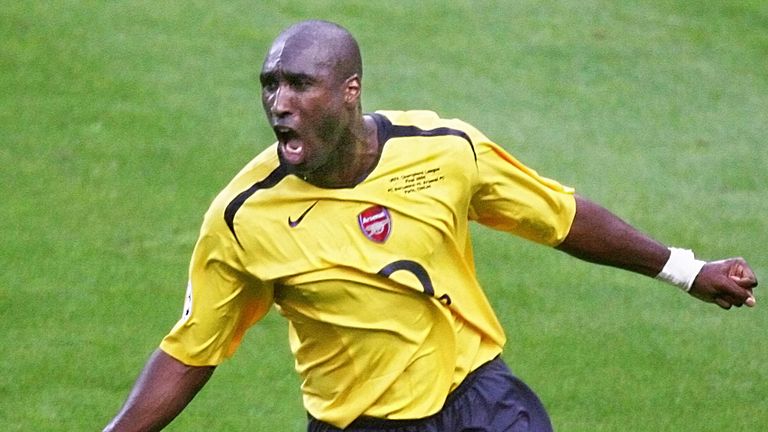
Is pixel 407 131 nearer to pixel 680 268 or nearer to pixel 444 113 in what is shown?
pixel 680 268

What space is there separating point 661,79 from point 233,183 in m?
9.61

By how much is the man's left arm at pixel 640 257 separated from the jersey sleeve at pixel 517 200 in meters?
0.07

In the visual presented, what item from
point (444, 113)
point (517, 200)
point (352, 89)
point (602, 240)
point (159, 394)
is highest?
point (352, 89)

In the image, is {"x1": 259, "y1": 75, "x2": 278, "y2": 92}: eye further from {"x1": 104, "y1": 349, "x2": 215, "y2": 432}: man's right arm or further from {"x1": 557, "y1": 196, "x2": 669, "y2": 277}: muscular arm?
{"x1": 557, "y1": 196, "x2": 669, "y2": 277}: muscular arm

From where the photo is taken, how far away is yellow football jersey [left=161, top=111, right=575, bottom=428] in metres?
5.36

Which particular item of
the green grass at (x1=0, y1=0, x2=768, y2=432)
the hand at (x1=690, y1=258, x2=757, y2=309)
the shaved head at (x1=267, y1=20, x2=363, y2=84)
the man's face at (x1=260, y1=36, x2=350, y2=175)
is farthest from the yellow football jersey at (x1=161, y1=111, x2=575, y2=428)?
the green grass at (x1=0, y1=0, x2=768, y2=432)

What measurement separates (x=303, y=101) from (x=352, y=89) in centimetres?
23

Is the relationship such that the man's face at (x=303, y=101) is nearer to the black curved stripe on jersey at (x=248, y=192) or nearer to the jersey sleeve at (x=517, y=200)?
the black curved stripe on jersey at (x=248, y=192)

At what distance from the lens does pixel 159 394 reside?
544 centimetres

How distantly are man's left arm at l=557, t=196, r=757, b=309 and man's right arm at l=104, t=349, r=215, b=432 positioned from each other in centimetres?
143

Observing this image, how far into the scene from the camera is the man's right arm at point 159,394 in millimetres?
5402

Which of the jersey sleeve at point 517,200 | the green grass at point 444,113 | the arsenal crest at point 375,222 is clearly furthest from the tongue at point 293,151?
the green grass at point 444,113

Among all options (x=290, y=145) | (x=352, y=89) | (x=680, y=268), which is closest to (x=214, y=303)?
(x=290, y=145)

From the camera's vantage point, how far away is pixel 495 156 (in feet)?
18.7
